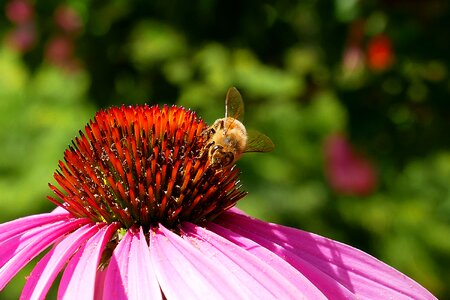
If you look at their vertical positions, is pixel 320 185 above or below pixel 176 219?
below

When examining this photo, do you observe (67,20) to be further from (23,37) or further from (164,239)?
(164,239)

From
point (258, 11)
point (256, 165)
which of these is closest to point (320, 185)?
point (256, 165)

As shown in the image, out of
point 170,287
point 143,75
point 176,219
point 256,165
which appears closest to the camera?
point 170,287

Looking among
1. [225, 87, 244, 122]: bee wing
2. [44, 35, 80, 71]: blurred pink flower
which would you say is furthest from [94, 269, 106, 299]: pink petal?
[44, 35, 80, 71]: blurred pink flower

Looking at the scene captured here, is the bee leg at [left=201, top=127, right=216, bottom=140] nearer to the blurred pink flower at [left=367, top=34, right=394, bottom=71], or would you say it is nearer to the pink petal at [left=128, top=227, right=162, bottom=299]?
the pink petal at [left=128, top=227, right=162, bottom=299]

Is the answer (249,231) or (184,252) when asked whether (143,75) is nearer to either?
(249,231)

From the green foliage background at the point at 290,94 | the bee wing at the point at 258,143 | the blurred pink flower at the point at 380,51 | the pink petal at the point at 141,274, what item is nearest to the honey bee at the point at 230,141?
the bee wing at the point at 258,143
